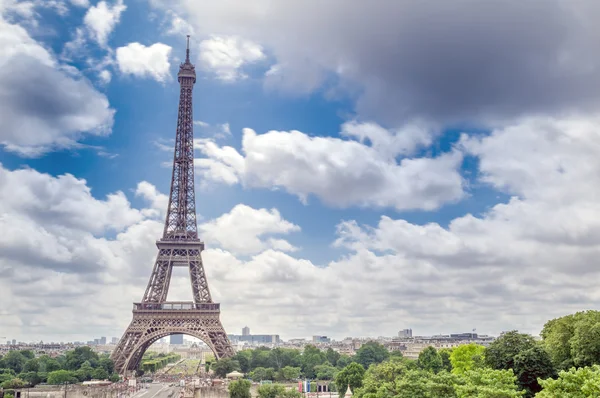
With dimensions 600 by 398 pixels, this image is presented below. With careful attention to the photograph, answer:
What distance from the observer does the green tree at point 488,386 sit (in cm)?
3017

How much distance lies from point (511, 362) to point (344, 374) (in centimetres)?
2832

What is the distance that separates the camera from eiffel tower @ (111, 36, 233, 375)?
85.4 m

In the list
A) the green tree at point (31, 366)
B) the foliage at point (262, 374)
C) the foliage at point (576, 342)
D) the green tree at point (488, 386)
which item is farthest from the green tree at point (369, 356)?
the green tree at point (488, 386)

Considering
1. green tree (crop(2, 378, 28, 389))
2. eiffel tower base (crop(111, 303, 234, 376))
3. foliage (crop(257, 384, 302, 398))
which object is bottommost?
foliage (crop(257, 384, 302, 398))

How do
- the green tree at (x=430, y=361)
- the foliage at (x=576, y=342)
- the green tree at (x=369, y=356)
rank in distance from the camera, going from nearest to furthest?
the foliage at (x=576, y=342), the green tree at (x=430, y=361), the green tree at (x=369, y=356)

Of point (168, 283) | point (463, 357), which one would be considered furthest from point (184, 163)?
point (463, 357)

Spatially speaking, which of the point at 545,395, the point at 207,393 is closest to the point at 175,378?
the point at 207,393

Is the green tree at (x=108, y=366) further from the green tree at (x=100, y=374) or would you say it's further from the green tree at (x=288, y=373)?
the green tree at (x=288, y=373)

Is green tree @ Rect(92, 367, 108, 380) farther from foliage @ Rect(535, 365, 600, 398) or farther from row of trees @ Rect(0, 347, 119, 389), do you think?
foliage @ Rect(535, 365, 600, 398)

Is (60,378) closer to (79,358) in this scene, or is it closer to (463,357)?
(79,358)

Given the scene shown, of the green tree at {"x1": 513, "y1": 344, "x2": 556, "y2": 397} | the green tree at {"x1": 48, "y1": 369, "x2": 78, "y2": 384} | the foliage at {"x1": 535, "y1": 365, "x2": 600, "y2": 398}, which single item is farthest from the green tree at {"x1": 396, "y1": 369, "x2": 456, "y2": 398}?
the green tree at {"x1": 48, "y1": 369, "x2": 78, "y2": 384}

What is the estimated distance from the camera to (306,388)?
80.3m

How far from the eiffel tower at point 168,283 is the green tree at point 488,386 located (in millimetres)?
53397

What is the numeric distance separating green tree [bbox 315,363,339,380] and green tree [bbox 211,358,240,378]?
14.8 metres
